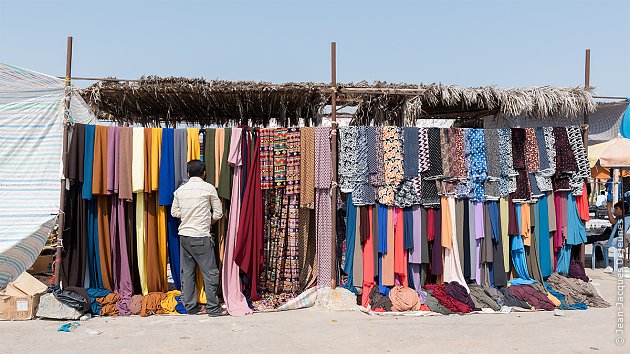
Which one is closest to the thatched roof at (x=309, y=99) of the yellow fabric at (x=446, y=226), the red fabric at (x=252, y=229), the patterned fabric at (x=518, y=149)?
the patterned fabric at (x=518, y=149)

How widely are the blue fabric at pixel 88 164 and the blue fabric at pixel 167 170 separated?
701 mm

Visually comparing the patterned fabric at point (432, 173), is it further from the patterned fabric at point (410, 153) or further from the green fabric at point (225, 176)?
the green fabric at point (225, 176)

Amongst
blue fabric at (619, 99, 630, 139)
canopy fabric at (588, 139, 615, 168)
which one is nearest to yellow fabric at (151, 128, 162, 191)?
blue fabric at (619, 99, 630, 139)

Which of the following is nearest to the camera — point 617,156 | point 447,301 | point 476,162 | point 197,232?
point 197,232

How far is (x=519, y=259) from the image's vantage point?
5.87 metres

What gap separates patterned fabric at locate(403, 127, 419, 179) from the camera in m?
5.48

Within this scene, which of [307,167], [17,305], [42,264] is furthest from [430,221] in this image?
[42,264]

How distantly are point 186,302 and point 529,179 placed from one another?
4.06m

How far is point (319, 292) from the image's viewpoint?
5477mm

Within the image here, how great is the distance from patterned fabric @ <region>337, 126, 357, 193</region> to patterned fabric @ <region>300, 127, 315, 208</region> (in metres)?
0.31

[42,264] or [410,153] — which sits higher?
[410,153]

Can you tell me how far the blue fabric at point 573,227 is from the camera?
19.7ft

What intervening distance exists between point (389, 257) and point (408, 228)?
378mm

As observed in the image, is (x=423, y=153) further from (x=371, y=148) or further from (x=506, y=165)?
(x=506, y=165)
